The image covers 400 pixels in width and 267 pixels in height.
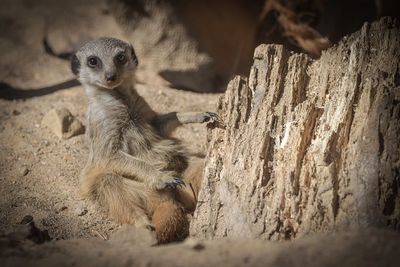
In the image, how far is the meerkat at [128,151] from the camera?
3.06 metres

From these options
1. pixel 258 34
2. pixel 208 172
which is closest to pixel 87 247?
pixel 208 172

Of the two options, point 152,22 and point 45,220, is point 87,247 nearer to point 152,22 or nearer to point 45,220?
point 45,220

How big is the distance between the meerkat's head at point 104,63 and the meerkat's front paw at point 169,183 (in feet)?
2.58

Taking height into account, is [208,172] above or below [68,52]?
below

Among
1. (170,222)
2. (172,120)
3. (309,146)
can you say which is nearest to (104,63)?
(172,120)

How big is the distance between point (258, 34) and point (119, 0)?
167 centimetres

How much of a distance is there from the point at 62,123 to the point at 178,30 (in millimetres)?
1863

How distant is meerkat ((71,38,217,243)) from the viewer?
3.06 m

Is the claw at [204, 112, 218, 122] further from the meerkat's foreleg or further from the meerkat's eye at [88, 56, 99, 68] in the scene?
the meerkat's eye at [88, 56, 99, 68]

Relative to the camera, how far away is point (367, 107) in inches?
94.1

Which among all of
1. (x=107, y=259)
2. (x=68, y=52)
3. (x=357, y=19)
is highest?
(x=357, y=19)

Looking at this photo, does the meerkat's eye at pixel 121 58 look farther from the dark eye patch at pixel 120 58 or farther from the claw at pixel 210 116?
the claw at pixel 210 116

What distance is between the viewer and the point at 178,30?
508 centimetres

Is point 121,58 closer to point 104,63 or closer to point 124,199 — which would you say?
point 104,63
